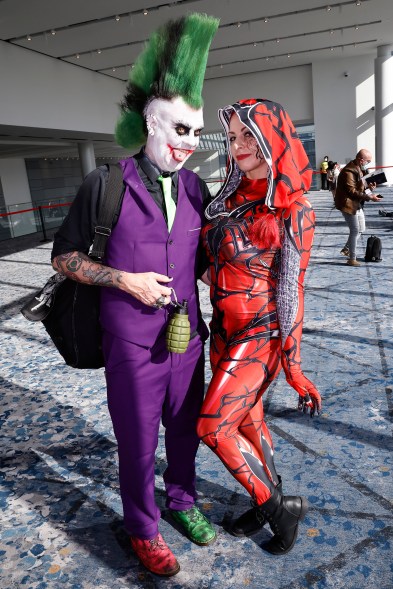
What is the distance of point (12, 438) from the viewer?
288 cm

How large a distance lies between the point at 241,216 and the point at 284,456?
1.40 meters

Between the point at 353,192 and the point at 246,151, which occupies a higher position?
the point at 246,151

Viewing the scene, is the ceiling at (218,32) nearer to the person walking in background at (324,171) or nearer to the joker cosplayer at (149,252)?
the person walking in background at (324,171)

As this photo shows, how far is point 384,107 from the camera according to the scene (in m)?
18.5

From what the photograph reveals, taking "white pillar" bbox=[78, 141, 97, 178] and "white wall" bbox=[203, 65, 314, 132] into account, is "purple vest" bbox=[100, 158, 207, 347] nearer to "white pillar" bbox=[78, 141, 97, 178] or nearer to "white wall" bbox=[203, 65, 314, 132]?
"white pillar" bbox=[78, 141, 97, 178]

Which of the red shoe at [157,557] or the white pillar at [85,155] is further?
the white pillar at [85,155]

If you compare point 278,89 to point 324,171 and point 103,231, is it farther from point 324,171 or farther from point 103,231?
point 103,231

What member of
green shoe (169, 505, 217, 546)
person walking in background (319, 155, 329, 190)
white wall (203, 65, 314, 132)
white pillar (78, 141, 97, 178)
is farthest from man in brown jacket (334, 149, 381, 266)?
white wall (203, 65, 314, 132)

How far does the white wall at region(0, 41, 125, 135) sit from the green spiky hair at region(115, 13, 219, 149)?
11.4 metres

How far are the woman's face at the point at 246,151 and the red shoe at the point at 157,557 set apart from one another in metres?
1.46

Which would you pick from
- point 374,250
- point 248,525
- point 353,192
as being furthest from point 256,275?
A: point 374,250

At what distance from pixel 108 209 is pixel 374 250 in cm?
567

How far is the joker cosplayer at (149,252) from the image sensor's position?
5.36 feet

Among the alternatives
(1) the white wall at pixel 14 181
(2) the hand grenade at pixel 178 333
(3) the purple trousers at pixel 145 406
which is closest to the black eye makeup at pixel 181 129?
(2) the hand grenade at pixel 178 333
